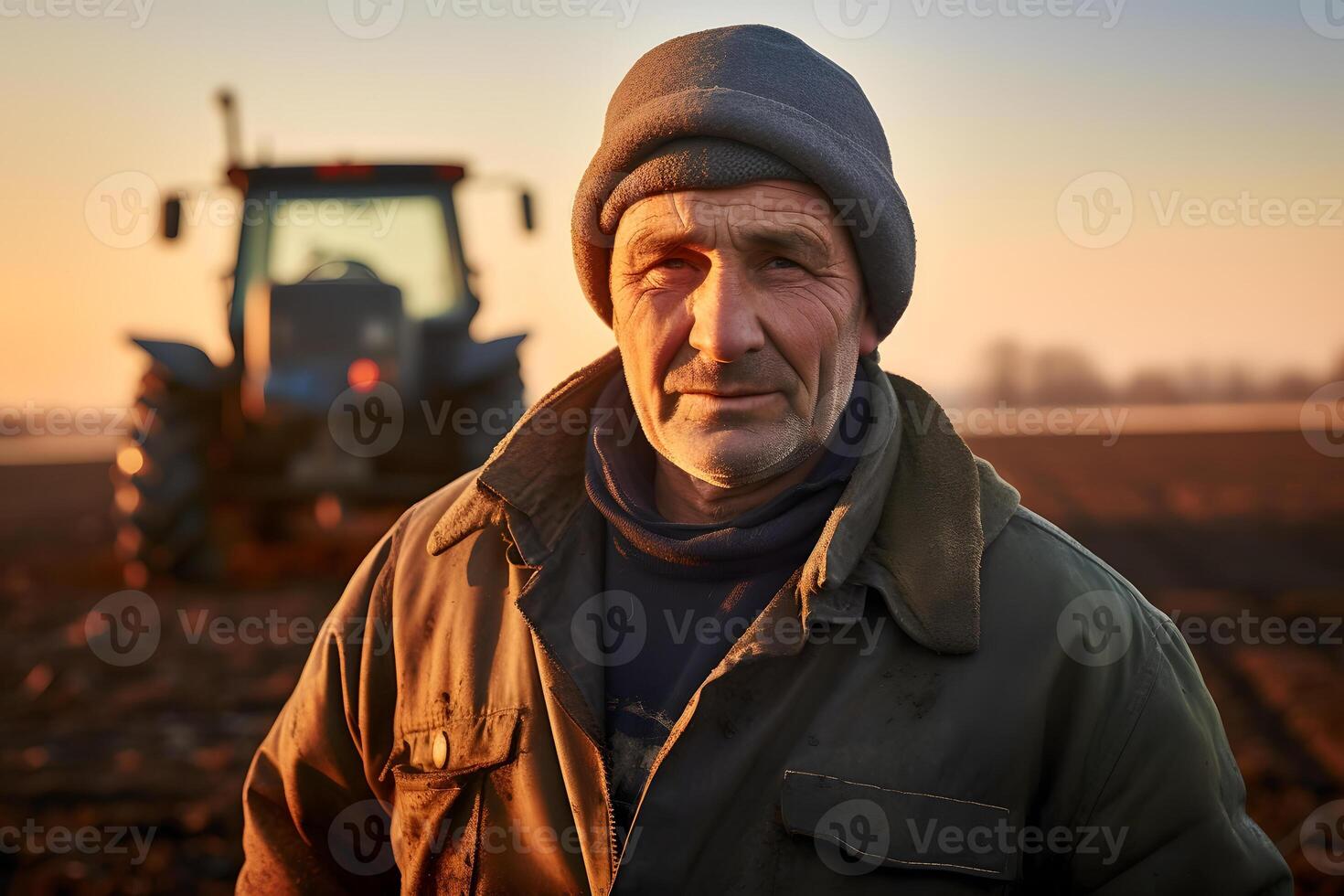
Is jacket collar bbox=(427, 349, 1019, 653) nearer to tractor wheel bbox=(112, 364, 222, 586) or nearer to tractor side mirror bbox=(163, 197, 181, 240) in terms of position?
tractor side mirror bbox=(163, 197, 181, 240)

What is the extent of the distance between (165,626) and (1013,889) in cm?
677

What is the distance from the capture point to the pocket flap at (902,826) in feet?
6.14

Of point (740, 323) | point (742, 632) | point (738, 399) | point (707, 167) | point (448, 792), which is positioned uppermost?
point (707, 167)

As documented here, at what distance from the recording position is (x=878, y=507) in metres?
2.10

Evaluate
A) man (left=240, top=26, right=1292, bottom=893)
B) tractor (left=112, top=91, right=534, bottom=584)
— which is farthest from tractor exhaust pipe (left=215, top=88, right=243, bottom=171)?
man (left=240, top=26, right=1292, bottom=893)

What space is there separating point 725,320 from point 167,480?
6500mm

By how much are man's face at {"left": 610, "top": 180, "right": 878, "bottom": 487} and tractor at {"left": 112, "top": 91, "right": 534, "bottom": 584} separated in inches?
211

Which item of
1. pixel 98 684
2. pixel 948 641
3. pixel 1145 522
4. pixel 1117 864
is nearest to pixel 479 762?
pixel 948 641

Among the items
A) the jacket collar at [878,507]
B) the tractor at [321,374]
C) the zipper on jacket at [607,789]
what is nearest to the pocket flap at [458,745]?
the zipper on jacket at [607,789]

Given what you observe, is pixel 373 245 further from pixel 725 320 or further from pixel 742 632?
pixel 742 632

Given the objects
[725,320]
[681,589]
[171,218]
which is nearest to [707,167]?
[725,320]

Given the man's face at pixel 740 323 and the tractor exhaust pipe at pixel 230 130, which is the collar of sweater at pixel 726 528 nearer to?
the man's face at pixel 740 323

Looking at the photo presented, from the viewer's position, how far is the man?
1894 mm

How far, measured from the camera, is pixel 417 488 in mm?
7910
